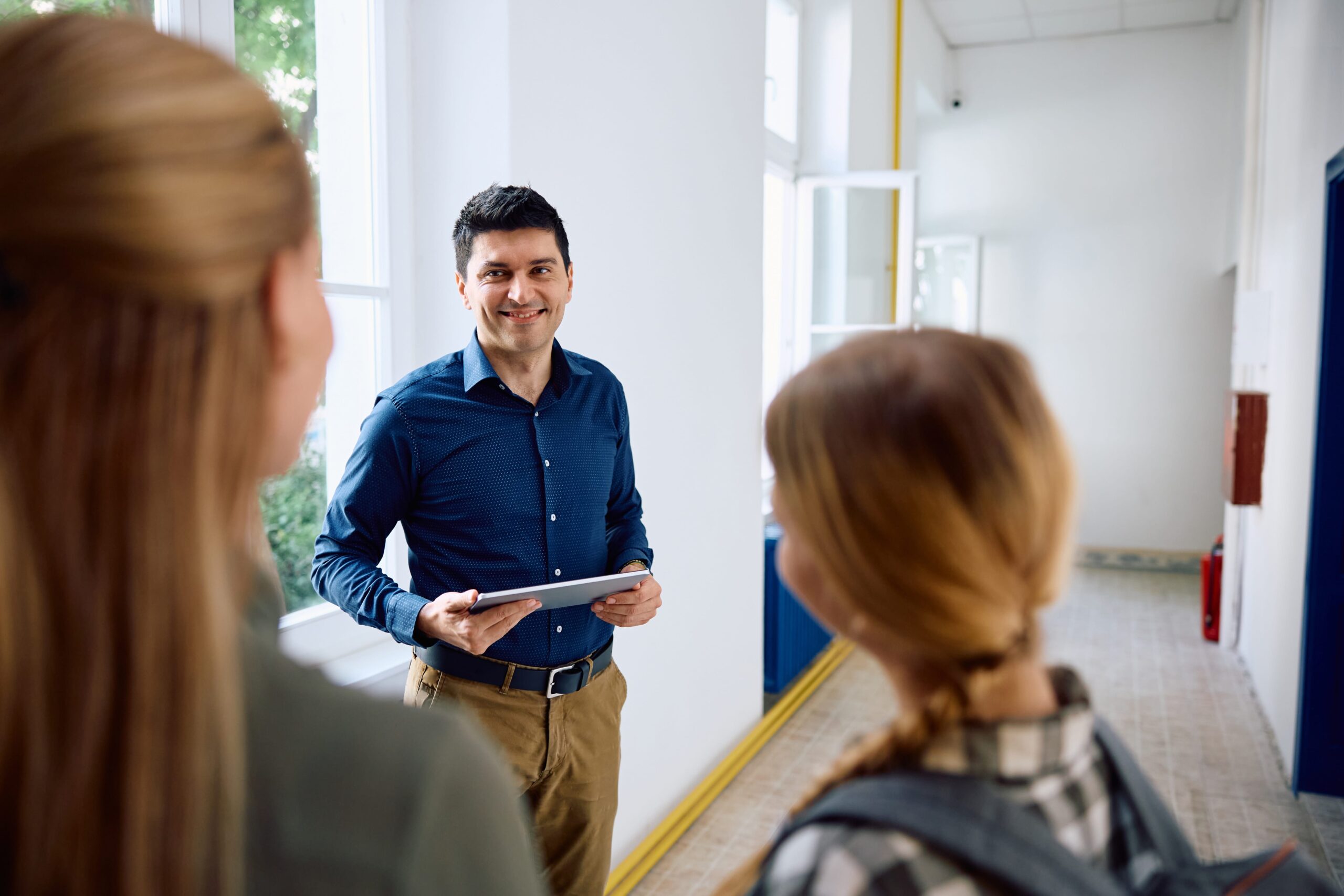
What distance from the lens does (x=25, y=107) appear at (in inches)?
18.6

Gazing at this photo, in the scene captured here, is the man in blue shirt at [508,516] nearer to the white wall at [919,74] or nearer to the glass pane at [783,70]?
the glass pane at [783,70]

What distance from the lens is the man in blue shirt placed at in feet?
6.05

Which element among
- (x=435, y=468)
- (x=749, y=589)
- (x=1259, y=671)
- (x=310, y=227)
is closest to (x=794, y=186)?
(x=749, y=589)

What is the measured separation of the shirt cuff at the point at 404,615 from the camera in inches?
67.6

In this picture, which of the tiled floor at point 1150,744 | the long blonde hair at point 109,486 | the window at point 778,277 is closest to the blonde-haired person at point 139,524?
the long blonde hair at point 109,486

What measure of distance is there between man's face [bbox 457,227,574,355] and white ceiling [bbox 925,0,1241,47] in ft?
18.6

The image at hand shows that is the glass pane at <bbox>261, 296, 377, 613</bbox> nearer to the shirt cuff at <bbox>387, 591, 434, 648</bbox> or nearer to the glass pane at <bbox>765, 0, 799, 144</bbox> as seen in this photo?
the shirt cuff at <bbox>387, 591, 434, 648</bbox>

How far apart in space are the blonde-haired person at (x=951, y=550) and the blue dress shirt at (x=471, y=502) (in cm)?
116

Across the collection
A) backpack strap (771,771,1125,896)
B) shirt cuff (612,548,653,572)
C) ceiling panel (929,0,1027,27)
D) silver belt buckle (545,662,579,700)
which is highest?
ceiling panel (929,0,1027,27)

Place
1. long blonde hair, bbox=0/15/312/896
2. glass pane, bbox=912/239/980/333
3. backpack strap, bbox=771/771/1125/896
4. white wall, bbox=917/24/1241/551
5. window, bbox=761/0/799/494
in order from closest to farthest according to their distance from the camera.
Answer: long blonde hair, bbox=0/15/312/896, backpack strap, bbox=771/771/1125/896, window, bbox=761/0/799/494, white wall, bbox=917/24/1241/551, glass pane, bbox=912/239/980/333

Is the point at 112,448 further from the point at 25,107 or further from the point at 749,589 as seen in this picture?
the point at 749,589

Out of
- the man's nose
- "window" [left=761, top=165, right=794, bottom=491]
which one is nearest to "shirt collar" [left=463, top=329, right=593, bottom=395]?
the man's nose

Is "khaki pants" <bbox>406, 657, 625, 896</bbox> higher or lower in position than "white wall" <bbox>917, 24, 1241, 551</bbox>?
lower

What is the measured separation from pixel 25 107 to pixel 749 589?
3.48m
